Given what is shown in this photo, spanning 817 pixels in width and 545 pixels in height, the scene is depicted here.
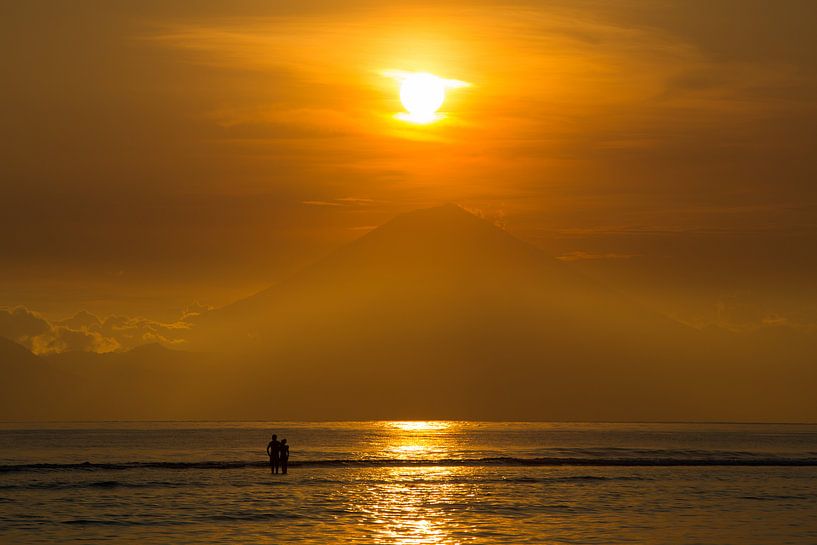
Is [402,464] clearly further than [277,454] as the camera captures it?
Yes

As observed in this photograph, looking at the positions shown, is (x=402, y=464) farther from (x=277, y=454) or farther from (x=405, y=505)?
(x=405, y=505)

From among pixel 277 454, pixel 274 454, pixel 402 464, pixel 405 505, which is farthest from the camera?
pixel 402 464

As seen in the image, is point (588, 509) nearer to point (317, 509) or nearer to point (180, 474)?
point (317, 509)

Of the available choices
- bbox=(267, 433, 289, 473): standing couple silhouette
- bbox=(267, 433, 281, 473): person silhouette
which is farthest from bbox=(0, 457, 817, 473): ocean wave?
bbox=(267, 433, 289, 473): standing couple silhouette

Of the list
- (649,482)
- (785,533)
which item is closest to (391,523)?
(785,533)

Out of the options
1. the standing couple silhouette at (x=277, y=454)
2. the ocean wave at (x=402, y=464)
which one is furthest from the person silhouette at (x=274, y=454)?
the ocean wave at (x=402, y=464)

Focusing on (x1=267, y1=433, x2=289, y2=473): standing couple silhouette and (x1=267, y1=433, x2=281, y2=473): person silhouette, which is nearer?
(x1=267, y1=433, x2=289, y2=473): standing couple silhouette

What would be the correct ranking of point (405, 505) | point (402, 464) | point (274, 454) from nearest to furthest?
point (405, 505)
point (274, 454)
point (402, 464)

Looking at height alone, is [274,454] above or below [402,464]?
below

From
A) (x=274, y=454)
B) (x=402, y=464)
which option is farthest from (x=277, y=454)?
(x=402, y=464)

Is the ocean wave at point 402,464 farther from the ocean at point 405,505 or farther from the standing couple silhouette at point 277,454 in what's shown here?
the standing couple silhouette at point 277,454

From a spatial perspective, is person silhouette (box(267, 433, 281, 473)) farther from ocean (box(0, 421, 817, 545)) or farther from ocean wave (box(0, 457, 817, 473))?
ocean wave (box(0, 457, 817, 473))

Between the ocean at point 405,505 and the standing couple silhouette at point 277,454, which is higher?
the standing couple silhouette at point 277,454

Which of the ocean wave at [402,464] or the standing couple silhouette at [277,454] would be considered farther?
the ocean wave at [402,464]
